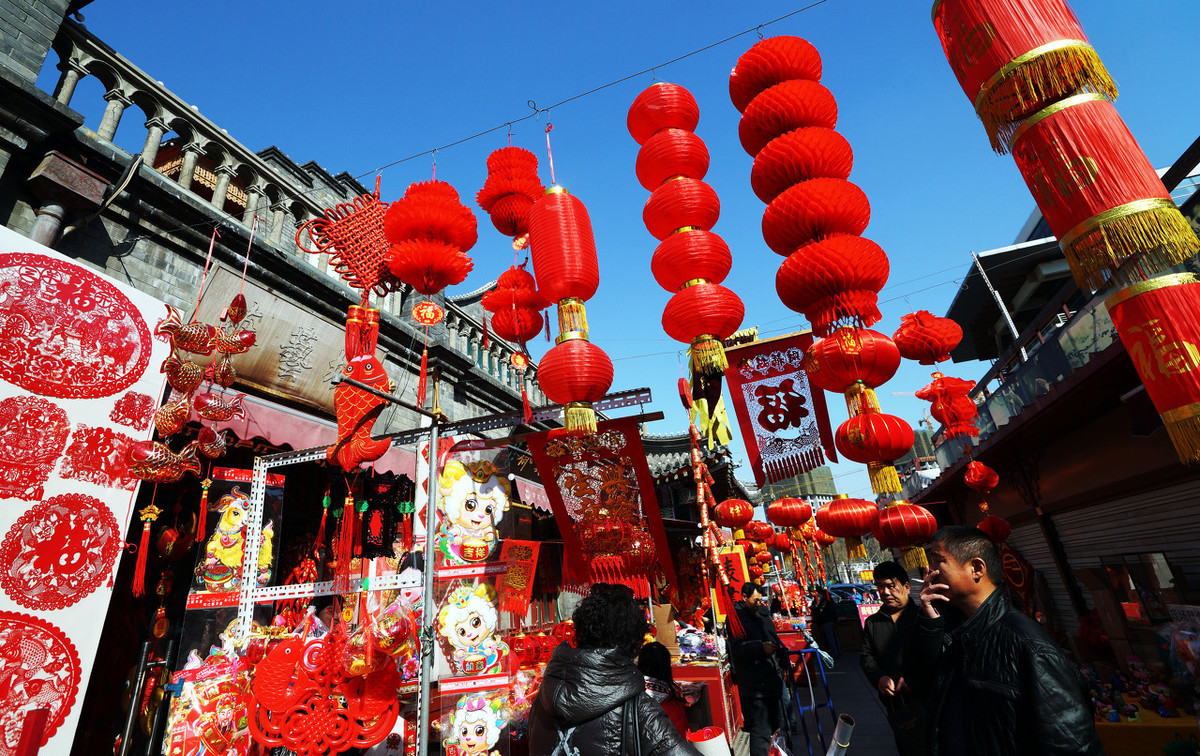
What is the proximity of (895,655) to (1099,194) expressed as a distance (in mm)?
3023

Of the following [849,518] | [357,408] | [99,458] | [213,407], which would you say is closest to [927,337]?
→ [849,518]

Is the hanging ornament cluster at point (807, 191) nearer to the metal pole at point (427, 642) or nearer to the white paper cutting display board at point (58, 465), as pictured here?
the metal pole at point (427, 642)

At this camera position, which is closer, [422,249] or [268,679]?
[268,679]

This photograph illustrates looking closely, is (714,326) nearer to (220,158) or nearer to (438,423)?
(438,423)

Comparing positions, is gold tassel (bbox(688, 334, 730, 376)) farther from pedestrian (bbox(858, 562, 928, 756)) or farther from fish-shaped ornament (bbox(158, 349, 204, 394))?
fish-shaped ornament (bbox(158, 349, 204, 394))

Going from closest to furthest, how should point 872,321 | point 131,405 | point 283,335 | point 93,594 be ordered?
point 872,321 → point 93,594 → point 131,405 → point 283,335

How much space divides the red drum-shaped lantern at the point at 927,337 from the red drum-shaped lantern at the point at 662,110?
3.42 meters

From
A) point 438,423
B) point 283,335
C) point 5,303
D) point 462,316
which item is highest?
point 462,316

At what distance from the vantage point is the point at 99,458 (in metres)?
4.12

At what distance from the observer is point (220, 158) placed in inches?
250

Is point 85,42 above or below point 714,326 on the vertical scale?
above

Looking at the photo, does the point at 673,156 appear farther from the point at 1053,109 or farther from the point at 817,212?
the point at 1053,109

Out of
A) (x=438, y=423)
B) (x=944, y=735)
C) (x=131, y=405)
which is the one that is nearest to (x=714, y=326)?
(x=438, y=423)

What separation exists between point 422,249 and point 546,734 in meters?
4.11
